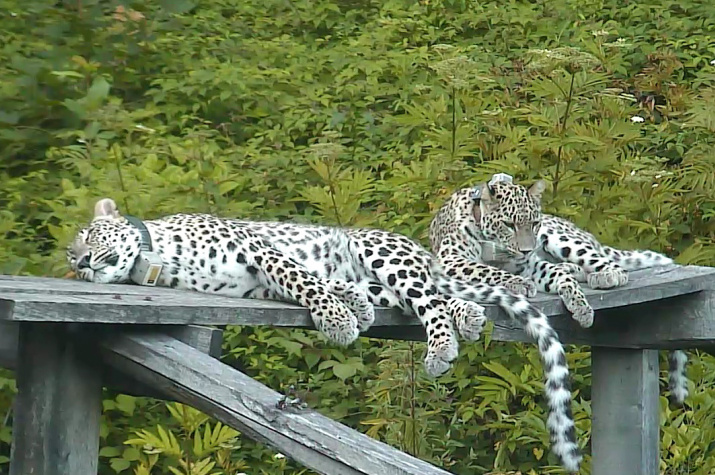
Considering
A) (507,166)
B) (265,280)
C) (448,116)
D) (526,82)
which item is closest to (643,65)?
(526,82)

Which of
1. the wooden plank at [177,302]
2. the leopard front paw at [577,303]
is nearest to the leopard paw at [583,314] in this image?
the leopard front paw at [577,303]

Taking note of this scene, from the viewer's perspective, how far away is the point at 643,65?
10016 millimetres

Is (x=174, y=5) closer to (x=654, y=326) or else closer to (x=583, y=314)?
(x=654, y=326)

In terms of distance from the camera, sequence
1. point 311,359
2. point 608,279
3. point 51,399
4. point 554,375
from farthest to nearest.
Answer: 1. point 311,359
2. point 608,279
3. point 554,375
4. point 51,399

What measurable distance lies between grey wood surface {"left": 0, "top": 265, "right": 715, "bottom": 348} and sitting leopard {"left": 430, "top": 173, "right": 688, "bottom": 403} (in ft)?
0.42

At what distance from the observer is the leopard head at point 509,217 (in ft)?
16.7

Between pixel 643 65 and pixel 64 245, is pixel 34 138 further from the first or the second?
pixel 643 65

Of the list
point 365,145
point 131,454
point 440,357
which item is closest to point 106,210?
point 440,357

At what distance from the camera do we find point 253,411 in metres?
3.28

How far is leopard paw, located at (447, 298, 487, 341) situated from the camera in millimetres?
4305

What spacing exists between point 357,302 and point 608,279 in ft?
3.67

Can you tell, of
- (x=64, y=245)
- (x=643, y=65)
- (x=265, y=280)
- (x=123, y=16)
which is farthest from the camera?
(x=643, y=65)

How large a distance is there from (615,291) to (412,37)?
6.12 metres

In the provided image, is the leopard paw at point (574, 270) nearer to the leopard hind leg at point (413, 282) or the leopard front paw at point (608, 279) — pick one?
the leopard front paw at point (608, 279)
